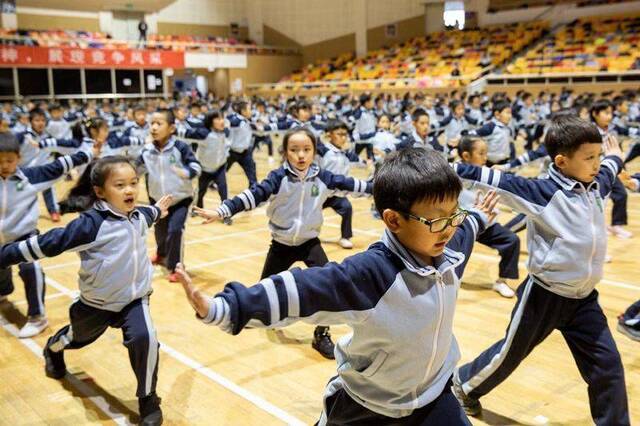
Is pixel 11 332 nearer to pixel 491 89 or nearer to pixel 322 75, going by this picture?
pixel 491 89

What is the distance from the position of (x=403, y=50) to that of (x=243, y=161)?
20341 mm

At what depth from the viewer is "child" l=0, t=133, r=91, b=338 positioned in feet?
14.6

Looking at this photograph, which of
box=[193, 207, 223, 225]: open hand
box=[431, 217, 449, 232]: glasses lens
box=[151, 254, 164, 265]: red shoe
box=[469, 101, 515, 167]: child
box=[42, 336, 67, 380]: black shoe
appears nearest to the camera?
box=[431, 217, 449, 232]: glasses lens

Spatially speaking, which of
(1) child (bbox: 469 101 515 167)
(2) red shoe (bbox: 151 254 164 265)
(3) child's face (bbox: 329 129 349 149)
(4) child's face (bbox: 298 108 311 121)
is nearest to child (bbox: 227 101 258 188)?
(4) child's face (bbox: 298 108 311 121)

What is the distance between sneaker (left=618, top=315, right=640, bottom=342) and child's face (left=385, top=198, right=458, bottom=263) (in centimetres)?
290

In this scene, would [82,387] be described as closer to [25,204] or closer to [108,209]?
[108,209]

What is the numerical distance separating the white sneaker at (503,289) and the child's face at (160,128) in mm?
3281

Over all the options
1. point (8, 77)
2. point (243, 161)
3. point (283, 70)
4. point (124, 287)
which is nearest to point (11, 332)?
point (124, 287)

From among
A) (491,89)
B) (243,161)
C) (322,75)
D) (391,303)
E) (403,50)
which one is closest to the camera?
(391,303)

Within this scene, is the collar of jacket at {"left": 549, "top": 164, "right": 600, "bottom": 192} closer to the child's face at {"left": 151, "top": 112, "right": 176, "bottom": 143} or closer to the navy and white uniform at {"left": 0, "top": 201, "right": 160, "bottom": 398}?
the navy and white uniform at {"left": 0, "top": 201, "right": 160, "bottom": 398}

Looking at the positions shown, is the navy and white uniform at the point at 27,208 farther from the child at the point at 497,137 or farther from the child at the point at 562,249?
the child at the point at 497,137

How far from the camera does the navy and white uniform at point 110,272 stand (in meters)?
3.27

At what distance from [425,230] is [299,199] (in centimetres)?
251

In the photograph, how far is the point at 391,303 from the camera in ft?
6.31
